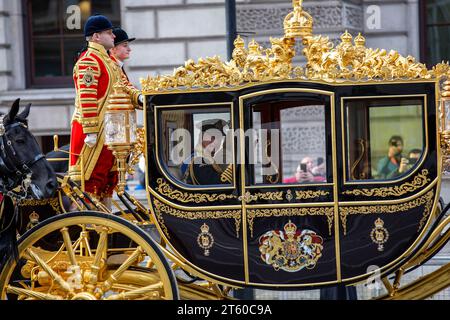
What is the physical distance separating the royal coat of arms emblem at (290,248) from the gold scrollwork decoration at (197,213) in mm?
216

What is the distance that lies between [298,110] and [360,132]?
2.42 ft

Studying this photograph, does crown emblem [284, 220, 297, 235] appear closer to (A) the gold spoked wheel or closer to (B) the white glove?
(A) the gold spoked wheel

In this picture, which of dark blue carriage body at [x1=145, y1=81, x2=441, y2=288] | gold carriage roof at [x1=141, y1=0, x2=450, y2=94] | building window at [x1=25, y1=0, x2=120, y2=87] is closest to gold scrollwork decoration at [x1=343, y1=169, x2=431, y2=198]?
dark blue carriage body at [x1=145, y1=81, x2=441, y2=288]

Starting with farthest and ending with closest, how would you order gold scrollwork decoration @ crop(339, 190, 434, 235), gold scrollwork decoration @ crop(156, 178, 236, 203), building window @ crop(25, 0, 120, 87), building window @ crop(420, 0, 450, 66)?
building window @ crop(25, 0, 120, 87) < building window @ crop(420, 0, 450, 66) < gold scrollwork decoration @ crop(156, 178, 236, 203) < gold scrollwork decoration @ crop(339, 190, 434, 235)

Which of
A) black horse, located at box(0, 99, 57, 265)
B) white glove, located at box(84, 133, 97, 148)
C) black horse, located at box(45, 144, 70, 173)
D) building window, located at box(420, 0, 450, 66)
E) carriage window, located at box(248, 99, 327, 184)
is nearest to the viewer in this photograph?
carriage window, located at box(248, 99, 327, 184)

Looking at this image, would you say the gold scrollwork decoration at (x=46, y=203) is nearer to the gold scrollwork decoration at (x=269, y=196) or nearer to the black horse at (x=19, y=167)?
the black horse at (x=19, y=167)

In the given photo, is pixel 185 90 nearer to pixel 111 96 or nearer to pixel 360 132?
pixel 111 96

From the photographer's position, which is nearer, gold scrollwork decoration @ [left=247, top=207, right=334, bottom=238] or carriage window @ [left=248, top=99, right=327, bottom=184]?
gold scrollwork decoration @ [left=247, top=207, right=334, bottom=238]

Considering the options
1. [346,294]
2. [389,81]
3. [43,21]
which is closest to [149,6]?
[43,21]

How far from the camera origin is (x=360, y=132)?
281 inches

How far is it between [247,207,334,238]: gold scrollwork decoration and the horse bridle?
150cm

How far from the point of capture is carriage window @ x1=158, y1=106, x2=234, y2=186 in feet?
23.6

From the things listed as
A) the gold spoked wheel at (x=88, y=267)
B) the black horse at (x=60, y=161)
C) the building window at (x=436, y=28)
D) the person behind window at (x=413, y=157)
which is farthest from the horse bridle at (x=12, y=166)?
the building window at (x=436, y=28)

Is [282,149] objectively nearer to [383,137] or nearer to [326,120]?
[326,120]
